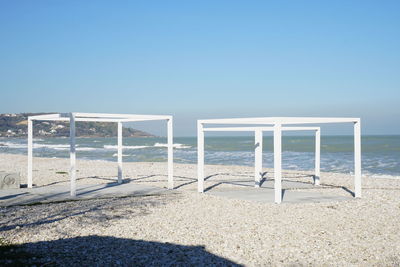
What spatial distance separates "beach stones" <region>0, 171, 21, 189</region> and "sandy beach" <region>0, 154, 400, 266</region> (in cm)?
321

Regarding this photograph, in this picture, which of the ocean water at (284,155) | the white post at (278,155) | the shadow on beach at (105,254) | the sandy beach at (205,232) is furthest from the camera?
the ocean water at (284,155)

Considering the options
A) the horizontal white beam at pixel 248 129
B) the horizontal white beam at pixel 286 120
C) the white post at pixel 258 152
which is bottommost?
the white post at pixel 258 152

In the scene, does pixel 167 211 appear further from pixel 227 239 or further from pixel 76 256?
pixel 76 256

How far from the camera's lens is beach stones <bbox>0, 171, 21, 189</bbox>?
11.4 m

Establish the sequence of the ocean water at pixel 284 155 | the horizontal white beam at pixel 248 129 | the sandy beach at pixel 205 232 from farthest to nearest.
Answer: the ocean water at pixel 284 155
the horizontal white beam at pixel 248 129
the sandy beach at pixel 205 232

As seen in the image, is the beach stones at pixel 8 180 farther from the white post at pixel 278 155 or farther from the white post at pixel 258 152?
the white post at pixel 278 155

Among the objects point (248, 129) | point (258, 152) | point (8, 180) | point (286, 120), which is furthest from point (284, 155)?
point (8, 180)

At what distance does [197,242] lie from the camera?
6.06 meters

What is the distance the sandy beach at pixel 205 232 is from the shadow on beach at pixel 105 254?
13 millimetres

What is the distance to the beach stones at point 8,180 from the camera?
11.4 meters

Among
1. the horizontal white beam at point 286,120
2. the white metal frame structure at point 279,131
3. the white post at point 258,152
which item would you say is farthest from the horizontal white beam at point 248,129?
the horizontal white beam at point 286,120

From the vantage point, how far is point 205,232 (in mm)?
6621

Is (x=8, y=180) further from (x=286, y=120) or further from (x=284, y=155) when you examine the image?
(x=284, y=155)

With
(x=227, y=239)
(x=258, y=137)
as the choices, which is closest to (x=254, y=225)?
(x=227, y=239)
